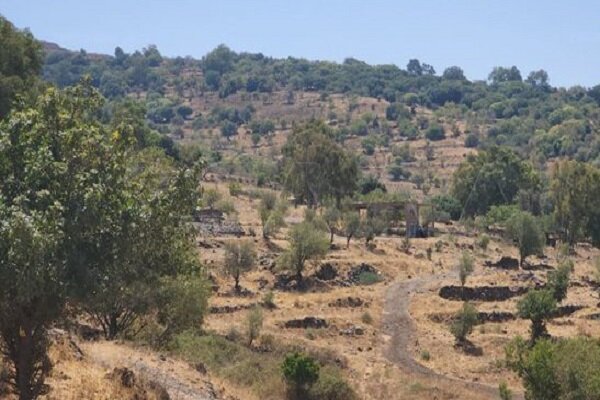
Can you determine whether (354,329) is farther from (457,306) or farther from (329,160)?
(329,160)

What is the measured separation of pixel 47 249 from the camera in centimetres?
932

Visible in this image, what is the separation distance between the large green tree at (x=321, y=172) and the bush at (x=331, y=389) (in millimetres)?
42802

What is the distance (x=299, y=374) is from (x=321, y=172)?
150 feet

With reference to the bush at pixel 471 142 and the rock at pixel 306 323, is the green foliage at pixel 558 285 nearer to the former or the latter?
the rock at pixel 306 323

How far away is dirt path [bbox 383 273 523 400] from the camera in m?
30.8

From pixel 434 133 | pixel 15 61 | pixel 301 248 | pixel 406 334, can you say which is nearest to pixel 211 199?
pixel 301 248

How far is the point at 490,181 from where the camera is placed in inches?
3194

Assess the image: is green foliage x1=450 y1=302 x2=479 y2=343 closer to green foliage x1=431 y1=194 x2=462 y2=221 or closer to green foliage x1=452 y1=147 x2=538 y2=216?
green foliage x1=431 y1=194 x2=462 y2=221

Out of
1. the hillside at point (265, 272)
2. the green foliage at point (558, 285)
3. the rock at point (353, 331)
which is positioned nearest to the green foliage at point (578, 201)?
the hillside at point (265, 272)

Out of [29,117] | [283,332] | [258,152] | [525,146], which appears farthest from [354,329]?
[525,146]

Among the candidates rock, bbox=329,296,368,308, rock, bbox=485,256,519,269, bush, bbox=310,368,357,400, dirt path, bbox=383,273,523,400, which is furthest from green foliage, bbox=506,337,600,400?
rock, bbox=485,256,519,269

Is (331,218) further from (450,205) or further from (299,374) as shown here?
(299,374)

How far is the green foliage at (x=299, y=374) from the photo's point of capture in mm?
25797

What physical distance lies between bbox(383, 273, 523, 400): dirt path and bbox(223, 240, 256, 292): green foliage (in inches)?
301
